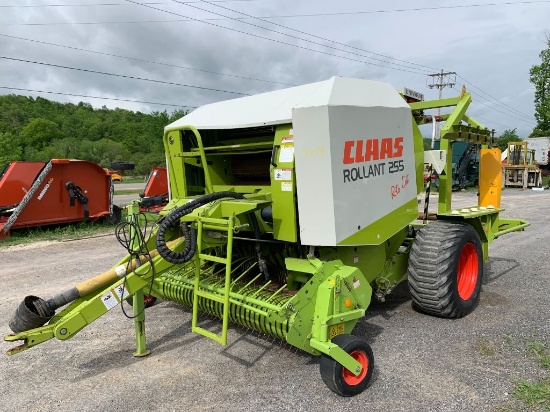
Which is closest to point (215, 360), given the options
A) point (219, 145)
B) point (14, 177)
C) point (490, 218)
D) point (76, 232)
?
point (219, 145)

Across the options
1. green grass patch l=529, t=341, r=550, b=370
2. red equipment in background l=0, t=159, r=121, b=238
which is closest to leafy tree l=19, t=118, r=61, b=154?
red equipment in background l=0, t=159, r=121, b=238

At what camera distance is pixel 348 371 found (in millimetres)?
2963

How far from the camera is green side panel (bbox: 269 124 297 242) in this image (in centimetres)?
329

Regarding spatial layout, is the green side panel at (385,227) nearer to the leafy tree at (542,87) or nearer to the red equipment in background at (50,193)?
the red equipment in background at (50,193)

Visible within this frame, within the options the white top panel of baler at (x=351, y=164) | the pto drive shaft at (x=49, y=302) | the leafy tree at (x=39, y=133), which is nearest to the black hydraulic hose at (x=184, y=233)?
the pto drive shaft at (x=49, y=302)

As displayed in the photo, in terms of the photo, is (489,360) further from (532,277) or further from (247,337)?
(532,277)

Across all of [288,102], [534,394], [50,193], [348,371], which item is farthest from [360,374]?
[50,193]

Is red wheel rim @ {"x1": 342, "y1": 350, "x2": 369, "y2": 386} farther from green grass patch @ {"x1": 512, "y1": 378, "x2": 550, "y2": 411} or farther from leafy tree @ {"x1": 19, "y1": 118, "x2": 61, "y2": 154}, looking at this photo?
leafy tree @ {"x1": 19, "y1": 118, "x2": 61, "y2": 154}

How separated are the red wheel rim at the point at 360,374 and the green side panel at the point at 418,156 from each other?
1806mm

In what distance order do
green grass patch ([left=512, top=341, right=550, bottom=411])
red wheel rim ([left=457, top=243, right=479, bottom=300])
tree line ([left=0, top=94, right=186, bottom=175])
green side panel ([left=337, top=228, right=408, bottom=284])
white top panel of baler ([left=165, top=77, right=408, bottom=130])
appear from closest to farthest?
green grass patch ([left=512, top=341, right=550, bottom=411]) < white top panel of baler ([left=165, top=77, right=408, bottom=130]) < green side panel ([left=337, top=228, right=408, bottom=284]) < red wheel rim ([left=457, top=243, right=479, bottom=300]) < tree line ([left=0, top=94, right=186, bottom=175])

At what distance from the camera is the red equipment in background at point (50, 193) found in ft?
30.1

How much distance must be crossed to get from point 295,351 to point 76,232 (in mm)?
7793

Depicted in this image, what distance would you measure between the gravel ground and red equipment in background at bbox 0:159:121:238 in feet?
16.2

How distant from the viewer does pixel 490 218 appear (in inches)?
206
